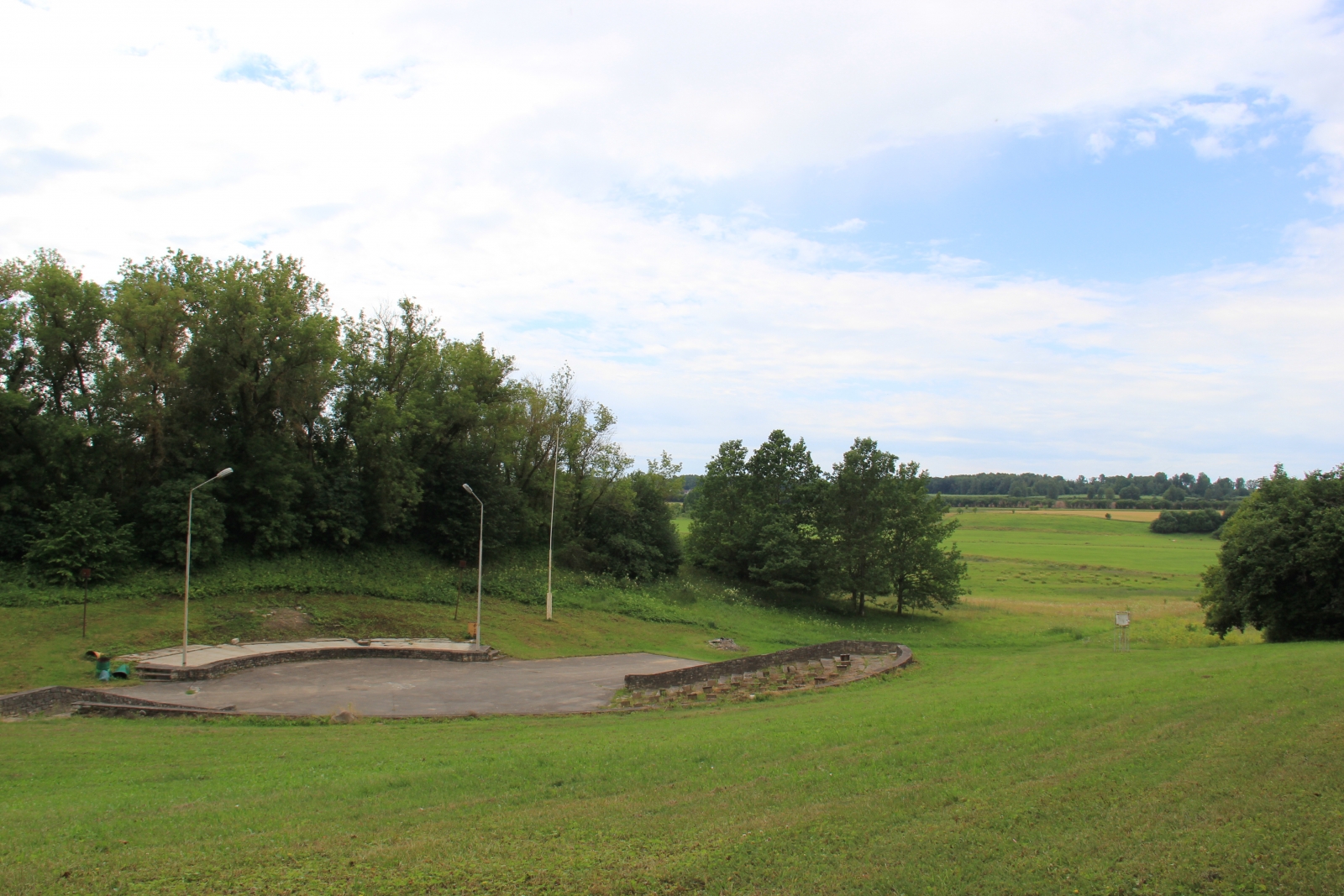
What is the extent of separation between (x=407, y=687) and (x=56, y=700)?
8.87 meters

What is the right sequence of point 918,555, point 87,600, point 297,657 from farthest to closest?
1. point 918,555
2. point 87,600
3. point 297,657

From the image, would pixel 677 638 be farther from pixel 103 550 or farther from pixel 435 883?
pixel 435 883

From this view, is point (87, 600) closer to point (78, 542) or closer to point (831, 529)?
point (78, 542)

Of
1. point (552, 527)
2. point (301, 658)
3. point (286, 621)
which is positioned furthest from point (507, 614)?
point (301, 658)

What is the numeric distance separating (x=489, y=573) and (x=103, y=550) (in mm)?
19282

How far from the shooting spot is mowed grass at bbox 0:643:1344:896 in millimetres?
6852

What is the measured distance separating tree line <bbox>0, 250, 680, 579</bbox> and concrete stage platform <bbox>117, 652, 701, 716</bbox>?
12.3 metres

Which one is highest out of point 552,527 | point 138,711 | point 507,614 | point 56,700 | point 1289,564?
point 552,527

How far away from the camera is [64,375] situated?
3612 centimetres

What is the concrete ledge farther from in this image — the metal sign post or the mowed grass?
the mowed grass

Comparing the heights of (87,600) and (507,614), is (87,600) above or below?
above

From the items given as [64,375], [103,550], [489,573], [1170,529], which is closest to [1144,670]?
[489,573]

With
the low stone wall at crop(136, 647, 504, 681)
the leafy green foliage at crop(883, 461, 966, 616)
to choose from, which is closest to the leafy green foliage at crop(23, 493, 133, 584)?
the low stone wall at crop(136, 647, 504, 681)

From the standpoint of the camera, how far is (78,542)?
105ft
